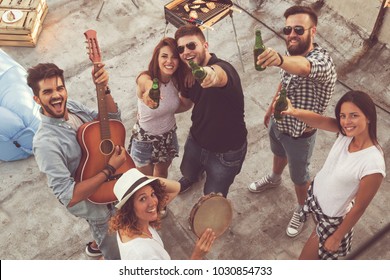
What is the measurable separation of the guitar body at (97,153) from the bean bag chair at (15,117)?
5.65ft

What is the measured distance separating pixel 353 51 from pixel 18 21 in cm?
486

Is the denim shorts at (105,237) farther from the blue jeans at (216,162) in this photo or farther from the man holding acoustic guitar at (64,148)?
the blue jeans at (216,162)

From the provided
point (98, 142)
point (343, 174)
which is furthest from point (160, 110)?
point (343, 174)

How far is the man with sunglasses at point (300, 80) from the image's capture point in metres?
3.51

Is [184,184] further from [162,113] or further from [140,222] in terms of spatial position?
[140,222]

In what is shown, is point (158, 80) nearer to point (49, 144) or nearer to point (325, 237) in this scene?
point (49, 144)

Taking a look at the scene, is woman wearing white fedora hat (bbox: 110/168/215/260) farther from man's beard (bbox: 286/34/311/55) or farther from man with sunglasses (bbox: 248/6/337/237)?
man's beard (bbox: 286/34/311/55)

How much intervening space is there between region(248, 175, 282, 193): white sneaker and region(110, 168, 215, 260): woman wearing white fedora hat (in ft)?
6.50

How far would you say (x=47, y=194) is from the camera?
5.46 meters

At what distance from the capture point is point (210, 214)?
3852 mm

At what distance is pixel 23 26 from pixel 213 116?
420cm

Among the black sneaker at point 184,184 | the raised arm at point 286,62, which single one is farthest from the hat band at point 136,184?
the black sneaker at point 184,184

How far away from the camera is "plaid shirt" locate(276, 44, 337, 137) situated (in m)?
3.66
